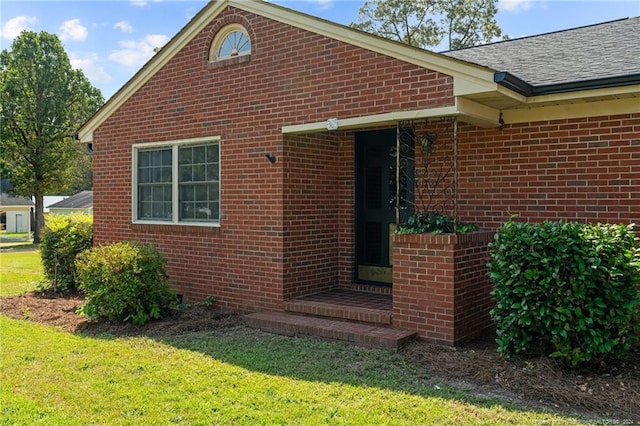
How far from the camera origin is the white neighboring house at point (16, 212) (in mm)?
49312

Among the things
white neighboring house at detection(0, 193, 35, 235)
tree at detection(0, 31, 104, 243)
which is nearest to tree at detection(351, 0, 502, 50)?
tree at detection(0, 31, 104, 243)

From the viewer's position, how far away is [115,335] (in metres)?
7.09

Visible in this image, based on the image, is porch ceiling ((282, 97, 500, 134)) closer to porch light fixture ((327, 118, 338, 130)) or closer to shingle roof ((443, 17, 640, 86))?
porch light fixture ((327, 118, 338, 130))

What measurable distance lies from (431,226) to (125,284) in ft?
13.9

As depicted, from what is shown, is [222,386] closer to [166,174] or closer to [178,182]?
[178,182]

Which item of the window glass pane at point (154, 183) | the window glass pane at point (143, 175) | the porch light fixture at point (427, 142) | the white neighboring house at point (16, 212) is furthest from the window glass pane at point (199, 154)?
the white neighboring house at point (16, 212)

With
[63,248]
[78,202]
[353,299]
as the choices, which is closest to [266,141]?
[353,299]

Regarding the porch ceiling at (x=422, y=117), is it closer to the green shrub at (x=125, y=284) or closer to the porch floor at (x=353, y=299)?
the porch floor at (x=353, y=299)

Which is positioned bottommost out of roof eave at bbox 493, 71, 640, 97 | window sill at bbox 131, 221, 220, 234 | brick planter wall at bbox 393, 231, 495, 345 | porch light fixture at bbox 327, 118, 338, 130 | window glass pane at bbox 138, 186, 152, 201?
brick planter wall at bbox 393, 231, 495, 345

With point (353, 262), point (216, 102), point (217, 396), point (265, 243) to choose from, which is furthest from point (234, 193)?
point (217, 396)

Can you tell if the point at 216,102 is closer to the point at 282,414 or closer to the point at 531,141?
the point at 531,141

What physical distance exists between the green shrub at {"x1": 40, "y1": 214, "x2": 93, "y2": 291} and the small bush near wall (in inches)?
328

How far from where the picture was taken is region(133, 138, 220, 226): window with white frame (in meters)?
8.73

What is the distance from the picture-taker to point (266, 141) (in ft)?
25.9
